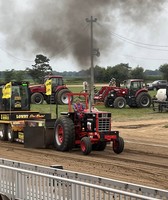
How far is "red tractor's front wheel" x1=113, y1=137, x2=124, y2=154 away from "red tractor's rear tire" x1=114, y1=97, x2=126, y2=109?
18.3 metres

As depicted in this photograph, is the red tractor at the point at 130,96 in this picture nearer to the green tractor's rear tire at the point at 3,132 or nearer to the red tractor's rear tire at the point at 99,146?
the green tractor's rear tire at the point at 3,132

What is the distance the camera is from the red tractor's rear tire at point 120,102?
31.2 metres

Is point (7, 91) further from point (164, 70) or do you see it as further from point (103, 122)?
point (164, 70)

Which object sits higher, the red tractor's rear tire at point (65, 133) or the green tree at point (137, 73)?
the green tree at point (137, 73)

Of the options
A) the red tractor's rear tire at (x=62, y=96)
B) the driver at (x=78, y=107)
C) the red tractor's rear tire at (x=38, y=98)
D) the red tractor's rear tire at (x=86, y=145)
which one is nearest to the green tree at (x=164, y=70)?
the red tractor's rear tire at (x=38, y=98)

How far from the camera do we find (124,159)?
1190 cm

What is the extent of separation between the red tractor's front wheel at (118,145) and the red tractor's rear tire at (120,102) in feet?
59.9

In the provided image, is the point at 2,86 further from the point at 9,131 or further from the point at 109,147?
the point at 109,147

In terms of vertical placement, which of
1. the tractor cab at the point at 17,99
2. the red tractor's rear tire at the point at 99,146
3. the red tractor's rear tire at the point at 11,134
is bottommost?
the red tractor's rear tire at the point at 99,146

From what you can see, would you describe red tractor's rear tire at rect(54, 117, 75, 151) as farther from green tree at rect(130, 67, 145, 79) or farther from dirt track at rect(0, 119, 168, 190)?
green tree at rect(130, 67, 145, 79)

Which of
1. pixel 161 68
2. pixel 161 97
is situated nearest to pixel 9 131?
pixel 161 97

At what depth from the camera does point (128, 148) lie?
46.2 feet

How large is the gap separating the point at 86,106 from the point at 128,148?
1.96m

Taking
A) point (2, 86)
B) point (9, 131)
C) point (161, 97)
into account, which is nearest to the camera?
point (9, 131)
